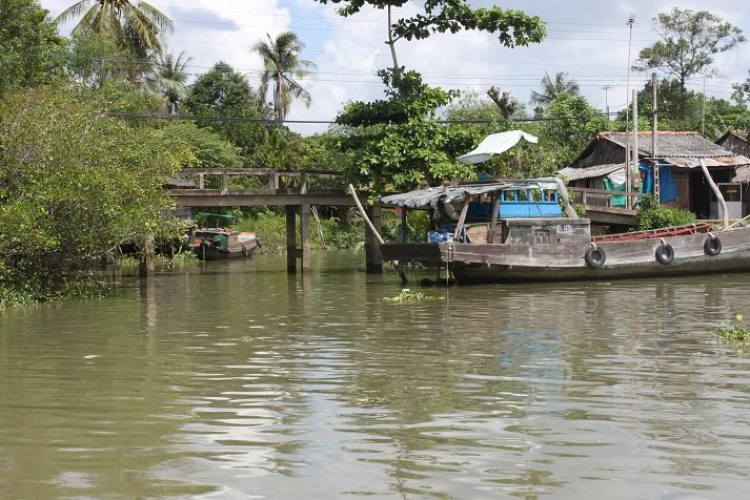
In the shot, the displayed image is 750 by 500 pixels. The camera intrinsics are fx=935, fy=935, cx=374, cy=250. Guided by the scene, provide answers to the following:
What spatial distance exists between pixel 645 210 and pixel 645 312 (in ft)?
41.8

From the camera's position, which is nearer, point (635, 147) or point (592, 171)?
point (635, 147)

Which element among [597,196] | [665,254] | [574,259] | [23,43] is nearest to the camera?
[23,43]

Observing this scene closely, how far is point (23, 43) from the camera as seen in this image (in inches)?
867

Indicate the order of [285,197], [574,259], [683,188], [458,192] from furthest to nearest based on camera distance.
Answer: [683,188], [285,197], [574,259], [458,192]

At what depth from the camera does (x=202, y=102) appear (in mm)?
47969

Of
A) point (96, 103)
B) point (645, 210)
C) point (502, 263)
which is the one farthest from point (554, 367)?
point (645, 210)

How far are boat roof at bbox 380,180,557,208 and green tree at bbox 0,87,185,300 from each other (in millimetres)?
5984

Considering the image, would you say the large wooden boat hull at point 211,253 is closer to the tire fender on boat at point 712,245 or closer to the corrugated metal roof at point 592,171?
the corrugated metal roof at point 592,171

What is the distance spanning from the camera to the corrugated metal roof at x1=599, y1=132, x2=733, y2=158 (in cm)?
3206

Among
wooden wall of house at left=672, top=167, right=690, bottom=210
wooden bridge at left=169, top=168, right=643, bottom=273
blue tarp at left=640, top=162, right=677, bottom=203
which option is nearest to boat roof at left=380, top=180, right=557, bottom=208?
wooden bridge at left=169, top=168, right=643, bottom=273

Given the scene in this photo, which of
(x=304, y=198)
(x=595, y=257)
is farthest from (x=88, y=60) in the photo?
(x=595, y=257)

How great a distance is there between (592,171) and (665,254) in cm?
1034

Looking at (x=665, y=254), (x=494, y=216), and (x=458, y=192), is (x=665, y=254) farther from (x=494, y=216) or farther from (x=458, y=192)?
(x=458, y=192)

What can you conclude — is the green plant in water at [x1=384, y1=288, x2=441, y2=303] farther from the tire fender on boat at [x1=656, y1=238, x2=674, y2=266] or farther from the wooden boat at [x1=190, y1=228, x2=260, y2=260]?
the wooden boat at [x1=190, y1=228, x2=260, y2=260]
